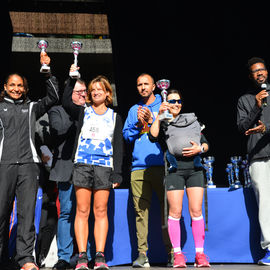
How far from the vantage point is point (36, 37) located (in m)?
5.21

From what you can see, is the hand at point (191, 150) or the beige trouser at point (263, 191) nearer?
the hand at point (191, 150)

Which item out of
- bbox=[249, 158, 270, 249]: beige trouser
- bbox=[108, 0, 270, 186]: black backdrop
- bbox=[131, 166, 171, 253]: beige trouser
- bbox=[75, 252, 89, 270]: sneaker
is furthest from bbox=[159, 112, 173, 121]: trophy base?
bbox=[108, 0, 270, 186]: black backdrop

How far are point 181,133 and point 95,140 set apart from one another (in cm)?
67

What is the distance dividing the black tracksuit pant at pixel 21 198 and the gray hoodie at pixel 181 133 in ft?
3.38

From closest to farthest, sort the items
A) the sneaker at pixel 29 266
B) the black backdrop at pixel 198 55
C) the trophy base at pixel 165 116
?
the sneaker at pixel 29 266 < the trophy base at pixel 165 116 < the black backdrop at pixel 198 55

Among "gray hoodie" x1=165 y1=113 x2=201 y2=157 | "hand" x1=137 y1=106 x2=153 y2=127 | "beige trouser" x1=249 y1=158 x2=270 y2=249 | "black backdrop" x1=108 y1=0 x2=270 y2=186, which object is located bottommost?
"beige trouser" x1=249 y1=158 x2=270 y2=249

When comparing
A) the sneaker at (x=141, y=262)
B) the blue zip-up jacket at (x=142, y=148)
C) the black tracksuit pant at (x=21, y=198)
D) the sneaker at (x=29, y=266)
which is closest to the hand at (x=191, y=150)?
the blue zip-up jacket at (x=142, y=148)

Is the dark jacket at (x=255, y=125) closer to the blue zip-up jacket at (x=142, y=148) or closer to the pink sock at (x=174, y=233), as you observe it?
the blue zip-up jacket at (x=142, y=148)

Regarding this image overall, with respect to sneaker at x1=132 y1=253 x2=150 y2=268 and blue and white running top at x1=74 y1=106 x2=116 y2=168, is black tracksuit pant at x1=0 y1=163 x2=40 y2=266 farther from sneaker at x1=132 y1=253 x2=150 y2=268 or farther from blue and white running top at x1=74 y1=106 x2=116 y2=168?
sneaker at x1=132 y1=253 x2=150 y2=268

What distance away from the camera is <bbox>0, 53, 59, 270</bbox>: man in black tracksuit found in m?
2.69

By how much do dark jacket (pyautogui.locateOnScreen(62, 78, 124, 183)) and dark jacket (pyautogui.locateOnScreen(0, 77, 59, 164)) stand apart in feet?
0.34

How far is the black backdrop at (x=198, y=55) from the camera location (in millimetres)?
5656

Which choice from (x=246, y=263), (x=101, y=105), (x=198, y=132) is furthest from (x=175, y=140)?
(x=246, y=263)

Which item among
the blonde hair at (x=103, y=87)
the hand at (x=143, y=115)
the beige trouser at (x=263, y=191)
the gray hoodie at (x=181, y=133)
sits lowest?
the beige trouser at (x=263, y=191)
